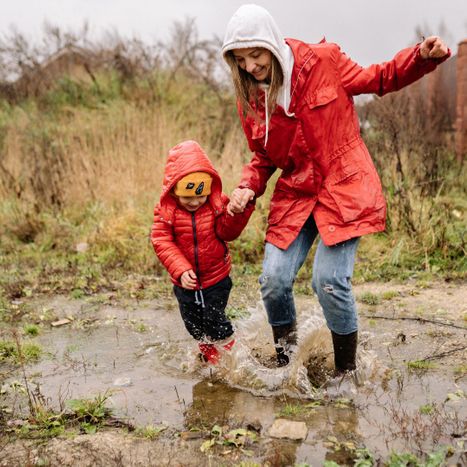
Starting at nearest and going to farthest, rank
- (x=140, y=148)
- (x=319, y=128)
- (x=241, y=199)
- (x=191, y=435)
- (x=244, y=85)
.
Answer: (x=191, y=435), (x=319, y=128), (x=244, y=85), (x=241, y=199), (x=140, y=148)

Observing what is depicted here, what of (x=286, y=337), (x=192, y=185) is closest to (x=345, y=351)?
(x=286, y=337)

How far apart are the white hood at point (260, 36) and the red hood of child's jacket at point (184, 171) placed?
75cm

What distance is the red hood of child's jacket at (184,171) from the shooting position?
368 centimetres

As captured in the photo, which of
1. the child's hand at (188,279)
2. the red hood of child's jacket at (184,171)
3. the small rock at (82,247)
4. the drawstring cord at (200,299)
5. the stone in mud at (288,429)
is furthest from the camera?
the small rock at (82,247)

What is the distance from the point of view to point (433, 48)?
287cm

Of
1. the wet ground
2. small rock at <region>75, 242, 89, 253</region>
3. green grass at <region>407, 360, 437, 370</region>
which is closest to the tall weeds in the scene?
small rock at <region>75, 242, 89, 253</region>

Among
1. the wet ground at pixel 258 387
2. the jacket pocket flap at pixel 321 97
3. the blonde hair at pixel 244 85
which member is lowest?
the wet ground at pixel 258 387

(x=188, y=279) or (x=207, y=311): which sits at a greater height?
(x=188, y=279)

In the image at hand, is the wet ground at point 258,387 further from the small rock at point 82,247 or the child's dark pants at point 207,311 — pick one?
the small rock at point 82,247

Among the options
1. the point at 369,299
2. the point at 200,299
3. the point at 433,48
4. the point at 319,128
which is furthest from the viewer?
the point at 369,299

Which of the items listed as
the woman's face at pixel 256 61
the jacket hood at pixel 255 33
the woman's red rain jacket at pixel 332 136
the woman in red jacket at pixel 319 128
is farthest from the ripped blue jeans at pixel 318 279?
the jacket hood at pixel 255 33

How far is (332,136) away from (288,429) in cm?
147

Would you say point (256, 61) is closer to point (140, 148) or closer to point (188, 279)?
point (188, 279)

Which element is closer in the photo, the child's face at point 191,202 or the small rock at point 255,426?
the small rock at point 255,426
